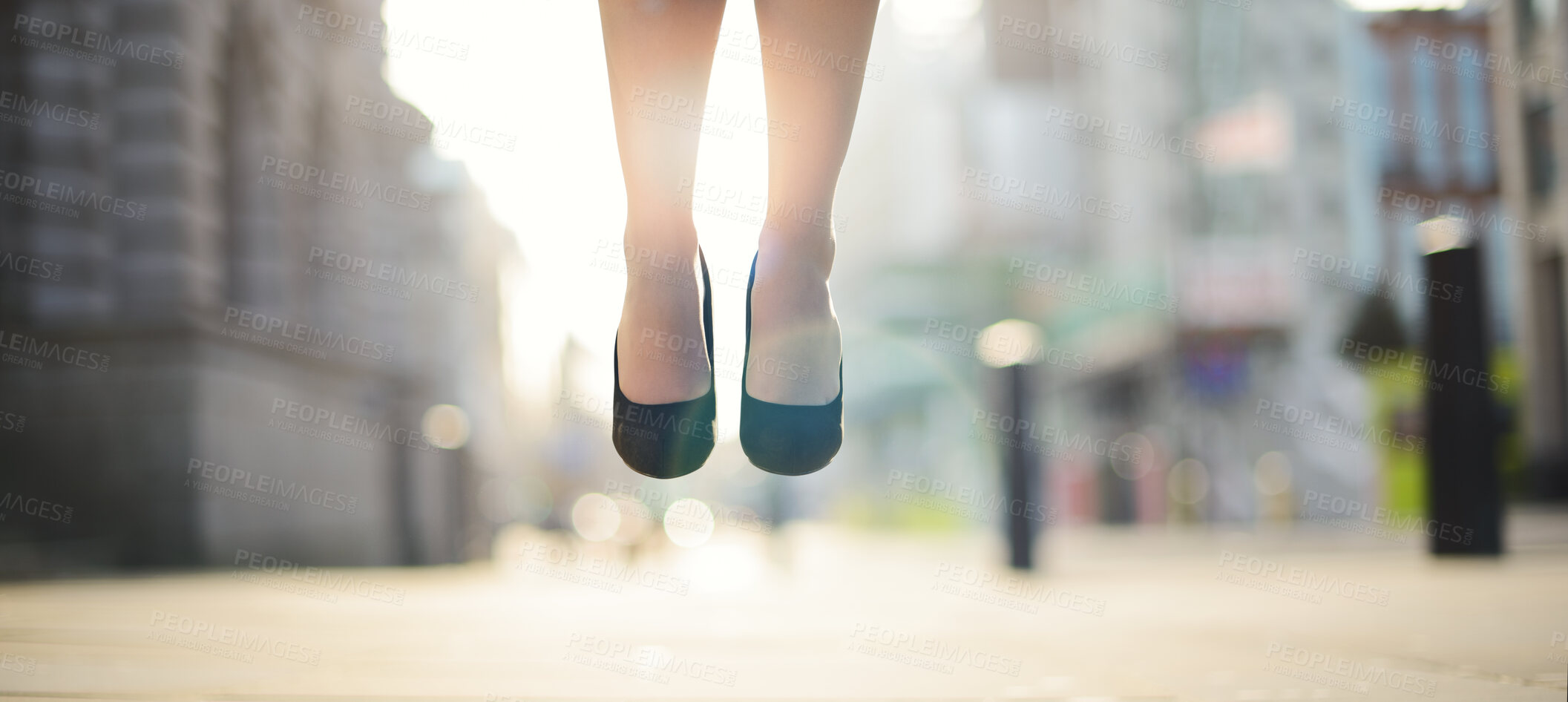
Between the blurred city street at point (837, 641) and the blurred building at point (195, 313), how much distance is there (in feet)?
7.80

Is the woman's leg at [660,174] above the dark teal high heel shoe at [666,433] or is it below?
above

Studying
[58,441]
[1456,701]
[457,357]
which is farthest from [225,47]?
[457,357]

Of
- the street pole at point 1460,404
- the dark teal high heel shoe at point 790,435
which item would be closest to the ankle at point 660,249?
the dark teal high heel shoe at point 790,435

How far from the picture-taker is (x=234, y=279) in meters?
10.9

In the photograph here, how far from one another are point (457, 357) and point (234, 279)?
28.7m

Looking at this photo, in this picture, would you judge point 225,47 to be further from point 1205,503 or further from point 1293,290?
point 1293,290

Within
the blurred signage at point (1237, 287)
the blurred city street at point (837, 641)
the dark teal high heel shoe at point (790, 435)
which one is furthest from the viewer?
the blurred signage at point (1237, 287)

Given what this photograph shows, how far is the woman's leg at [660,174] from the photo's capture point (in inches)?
73.0

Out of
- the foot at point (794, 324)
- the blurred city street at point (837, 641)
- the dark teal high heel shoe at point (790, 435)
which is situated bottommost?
the blurred city street at point (837, 641)

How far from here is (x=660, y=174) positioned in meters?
1.97

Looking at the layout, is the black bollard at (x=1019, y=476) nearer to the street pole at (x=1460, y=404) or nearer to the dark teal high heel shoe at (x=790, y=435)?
the street pole at (x=1460, y=404)

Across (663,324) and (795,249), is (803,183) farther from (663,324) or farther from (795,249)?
(663,324)

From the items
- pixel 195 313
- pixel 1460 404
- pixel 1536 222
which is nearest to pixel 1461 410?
pixel 1460 404

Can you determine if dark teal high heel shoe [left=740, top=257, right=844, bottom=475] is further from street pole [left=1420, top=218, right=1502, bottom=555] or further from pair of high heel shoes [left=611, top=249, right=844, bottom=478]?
street pole [left=1420, top=218, right=1502, bottom=555]
